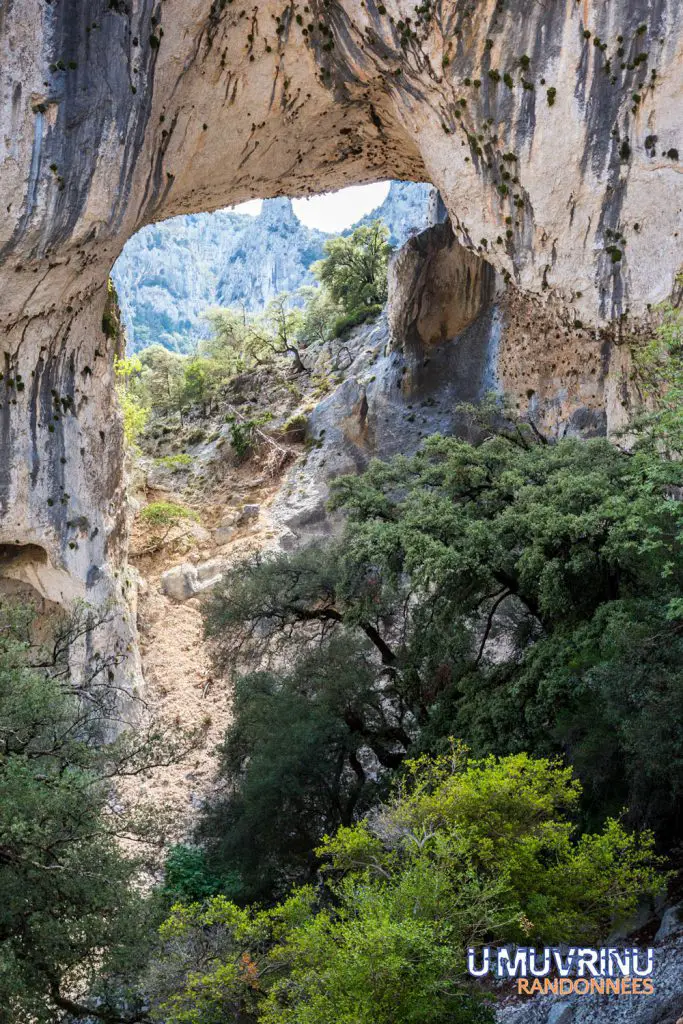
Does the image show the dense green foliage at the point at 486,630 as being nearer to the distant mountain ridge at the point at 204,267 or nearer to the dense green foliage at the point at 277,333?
the dense green foliage at the point at 277,333

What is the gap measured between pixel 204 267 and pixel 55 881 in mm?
108060

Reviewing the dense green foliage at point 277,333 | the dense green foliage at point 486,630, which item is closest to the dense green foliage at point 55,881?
the dense green foliage at point 486,630

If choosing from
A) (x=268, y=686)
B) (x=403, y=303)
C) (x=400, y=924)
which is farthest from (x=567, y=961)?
(x=403, y=303)

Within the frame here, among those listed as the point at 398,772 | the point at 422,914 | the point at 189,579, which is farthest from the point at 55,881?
the point at 189,579

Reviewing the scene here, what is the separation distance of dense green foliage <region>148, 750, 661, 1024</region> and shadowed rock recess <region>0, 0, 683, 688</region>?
1068 cm

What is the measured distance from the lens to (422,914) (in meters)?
9.46

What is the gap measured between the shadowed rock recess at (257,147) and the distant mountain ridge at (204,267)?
78.9m

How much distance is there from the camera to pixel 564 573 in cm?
1398

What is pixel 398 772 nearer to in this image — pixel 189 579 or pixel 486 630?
pixel 486 630

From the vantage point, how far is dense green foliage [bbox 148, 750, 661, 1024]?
28.2ft

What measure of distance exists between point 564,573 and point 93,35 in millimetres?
13134

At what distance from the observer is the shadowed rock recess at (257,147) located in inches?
692

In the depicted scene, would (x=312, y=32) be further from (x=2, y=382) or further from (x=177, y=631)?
(x=177, y=631)

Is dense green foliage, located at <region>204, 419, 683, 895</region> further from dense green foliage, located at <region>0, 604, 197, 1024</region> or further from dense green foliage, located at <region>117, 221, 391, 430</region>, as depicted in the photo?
dense green foliage, located at <region>117, 221, 391, 430</region>
